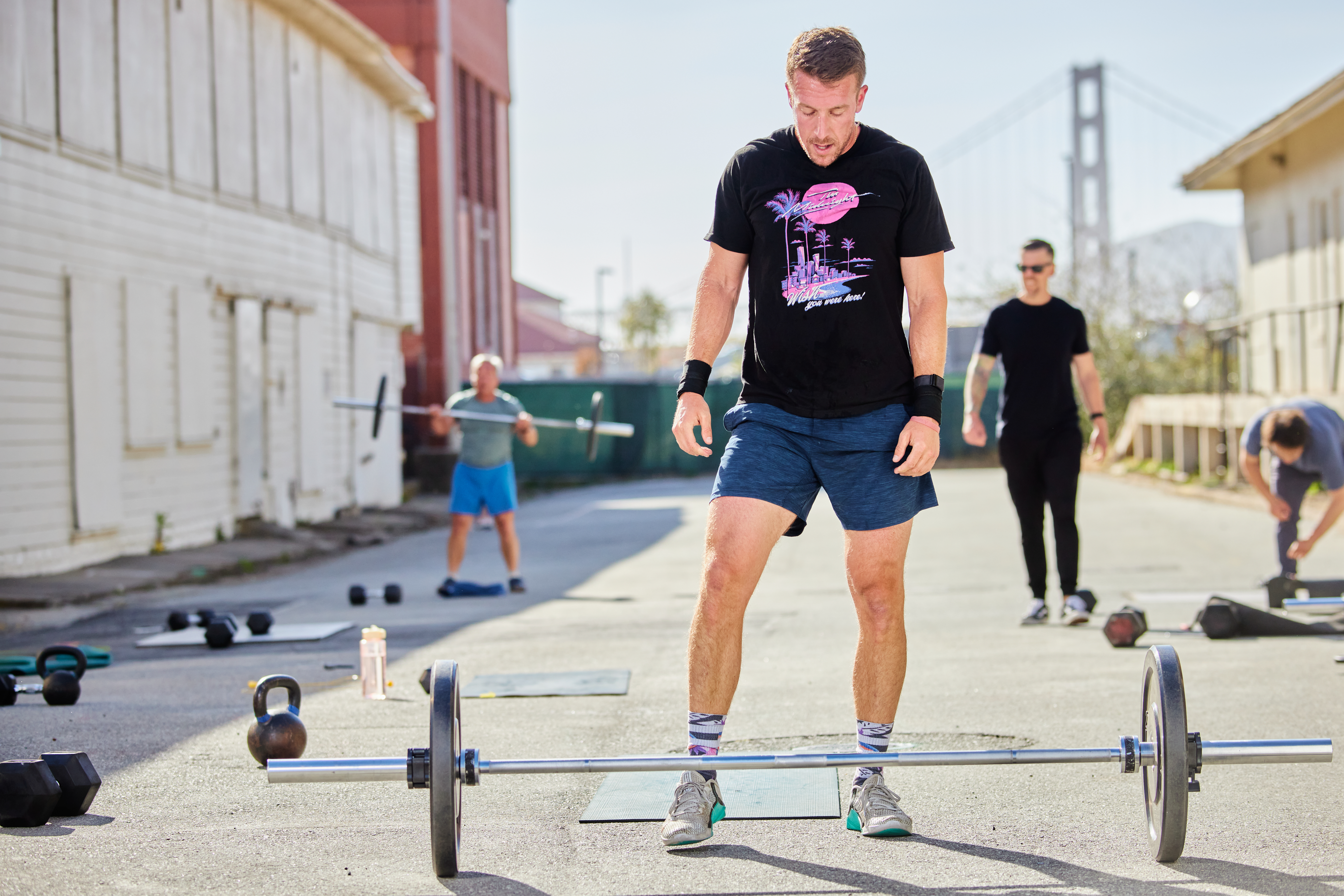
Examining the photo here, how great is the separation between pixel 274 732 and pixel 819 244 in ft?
7.32

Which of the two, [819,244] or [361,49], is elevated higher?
[361,49]

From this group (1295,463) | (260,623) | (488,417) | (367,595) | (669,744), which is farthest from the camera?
(488,417)

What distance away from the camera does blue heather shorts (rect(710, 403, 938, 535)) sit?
3.73 metres

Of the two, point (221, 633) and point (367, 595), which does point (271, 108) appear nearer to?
point (367, 595)

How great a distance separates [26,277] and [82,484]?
1.78m

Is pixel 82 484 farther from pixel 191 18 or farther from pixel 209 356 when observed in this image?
pixel 191 18

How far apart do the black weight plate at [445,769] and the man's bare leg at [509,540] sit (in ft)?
22.6

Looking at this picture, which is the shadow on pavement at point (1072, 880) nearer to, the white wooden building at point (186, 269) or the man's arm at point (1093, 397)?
the man's arm at point (1093, 397)

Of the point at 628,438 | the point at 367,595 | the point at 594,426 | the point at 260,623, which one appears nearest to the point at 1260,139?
the point at 594,426

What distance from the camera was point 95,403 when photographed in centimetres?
1238

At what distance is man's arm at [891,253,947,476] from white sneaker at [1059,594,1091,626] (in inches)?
153

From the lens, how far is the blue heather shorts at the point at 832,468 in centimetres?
373

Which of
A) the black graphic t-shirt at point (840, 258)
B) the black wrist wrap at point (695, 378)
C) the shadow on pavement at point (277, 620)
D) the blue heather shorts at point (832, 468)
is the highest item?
the black graphic t-shirt at point (840, 258)

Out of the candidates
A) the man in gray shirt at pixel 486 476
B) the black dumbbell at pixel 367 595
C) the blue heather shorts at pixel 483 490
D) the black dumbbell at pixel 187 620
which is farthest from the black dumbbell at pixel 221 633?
the blue heather shorts at pixel 483 490
